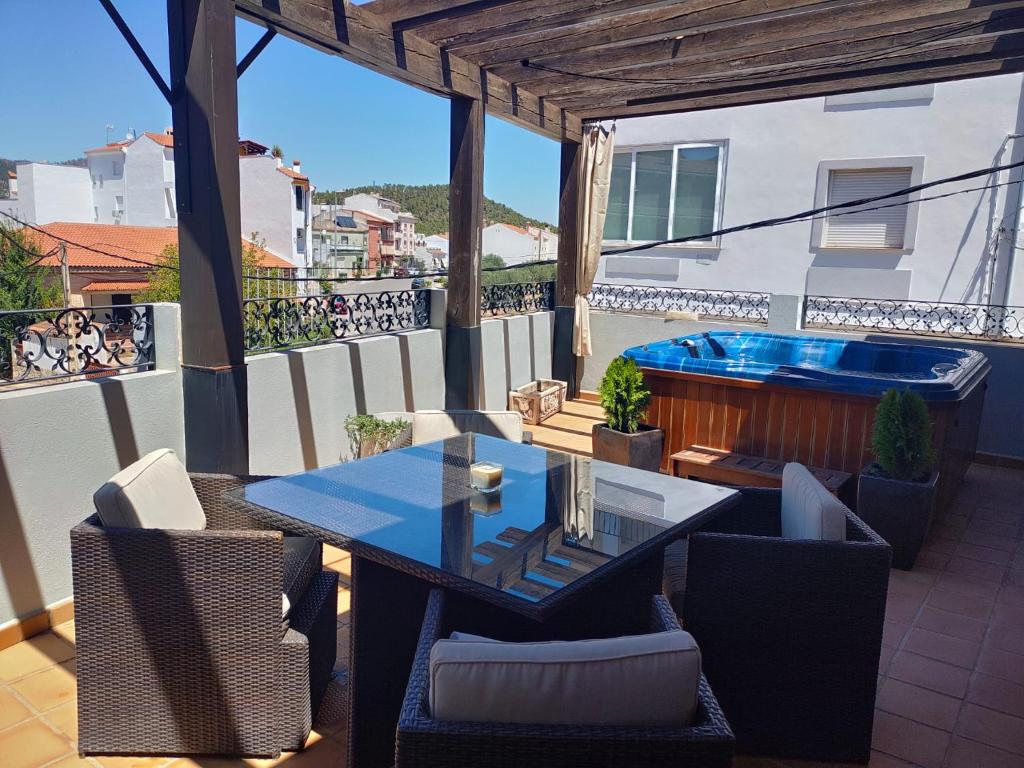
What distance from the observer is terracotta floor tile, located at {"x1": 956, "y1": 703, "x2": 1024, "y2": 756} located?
8.69 feet

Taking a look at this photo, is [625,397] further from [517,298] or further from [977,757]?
[977,757]

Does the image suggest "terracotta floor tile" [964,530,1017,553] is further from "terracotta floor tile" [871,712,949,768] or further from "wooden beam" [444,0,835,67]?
"wooden beam" [444,0,835,67]

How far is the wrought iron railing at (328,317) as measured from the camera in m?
4.72

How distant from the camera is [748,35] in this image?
5043mm

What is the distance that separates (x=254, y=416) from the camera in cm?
447

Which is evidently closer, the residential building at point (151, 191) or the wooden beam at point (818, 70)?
the wooden beam at point (818, 70)

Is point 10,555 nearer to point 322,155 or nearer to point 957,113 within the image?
point 957,113

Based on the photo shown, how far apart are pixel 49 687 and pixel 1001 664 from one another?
3.92 metres

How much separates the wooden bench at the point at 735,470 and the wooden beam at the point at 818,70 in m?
2.99

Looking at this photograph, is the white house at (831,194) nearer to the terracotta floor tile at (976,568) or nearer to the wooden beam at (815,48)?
the wooden beam at (815,48)

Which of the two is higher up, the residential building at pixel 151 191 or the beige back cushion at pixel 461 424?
the residential building at pixel 151 191

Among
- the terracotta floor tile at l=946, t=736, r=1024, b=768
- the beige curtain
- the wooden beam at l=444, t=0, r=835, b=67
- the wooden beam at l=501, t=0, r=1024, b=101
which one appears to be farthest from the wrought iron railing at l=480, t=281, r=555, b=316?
the terracotta floor tile at l=946, t=736, r=1024, b=768

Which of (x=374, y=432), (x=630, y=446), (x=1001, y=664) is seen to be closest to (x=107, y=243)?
(x=374, y=432)

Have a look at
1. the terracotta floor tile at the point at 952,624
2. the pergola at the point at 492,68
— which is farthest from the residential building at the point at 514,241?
the terracotta floor tile at the point at 952,624
